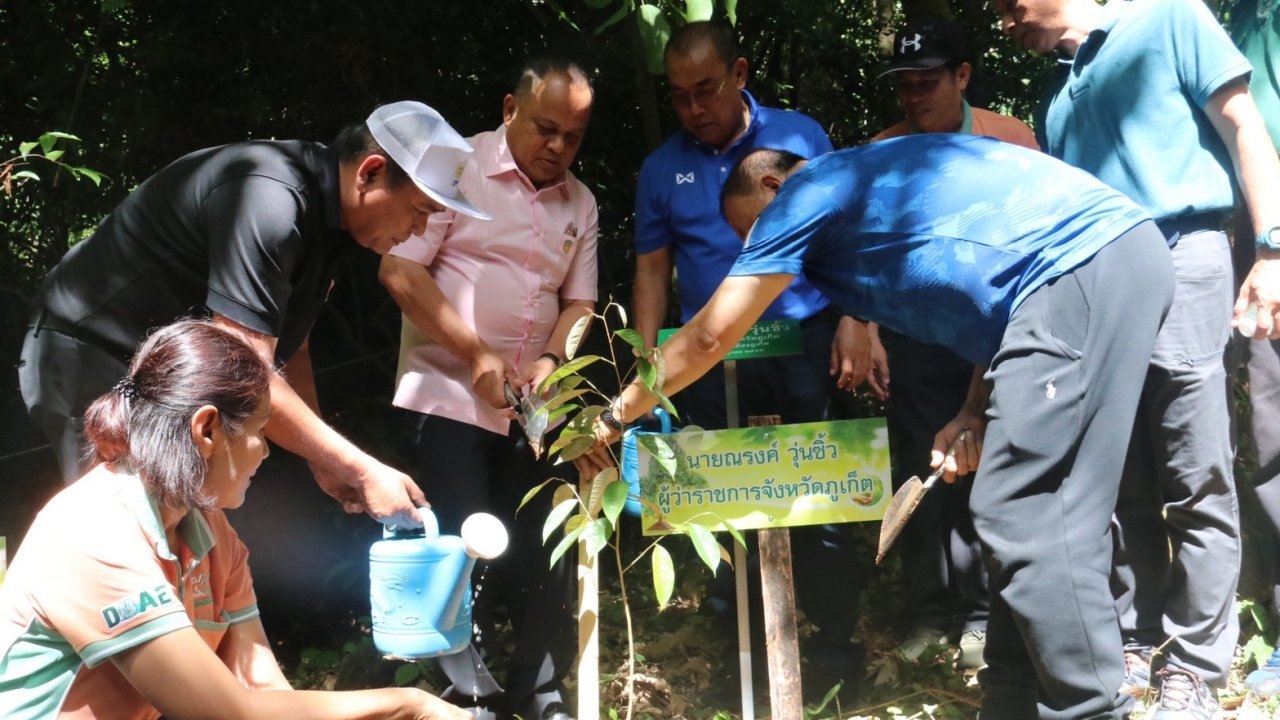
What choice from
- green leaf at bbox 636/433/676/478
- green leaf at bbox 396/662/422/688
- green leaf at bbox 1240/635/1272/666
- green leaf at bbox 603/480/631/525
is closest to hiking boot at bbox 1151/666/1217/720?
green leaf at bbox 1240/635/1272/666

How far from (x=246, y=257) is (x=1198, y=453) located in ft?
7.96

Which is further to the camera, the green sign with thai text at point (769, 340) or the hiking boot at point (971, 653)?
the hiking boot at point (971, 653)

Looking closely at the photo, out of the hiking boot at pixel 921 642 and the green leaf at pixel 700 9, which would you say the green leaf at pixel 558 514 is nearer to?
the green leaf at pixel 700 9

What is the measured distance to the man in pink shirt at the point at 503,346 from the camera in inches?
132

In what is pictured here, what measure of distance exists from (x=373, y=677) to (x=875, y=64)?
3.36 metres

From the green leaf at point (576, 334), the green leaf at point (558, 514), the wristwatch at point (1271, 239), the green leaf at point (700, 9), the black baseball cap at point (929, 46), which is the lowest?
the green leaf at point (558, 514)

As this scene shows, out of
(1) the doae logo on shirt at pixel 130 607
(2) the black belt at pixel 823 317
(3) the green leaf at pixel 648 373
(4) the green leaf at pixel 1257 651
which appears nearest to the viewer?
(1) the doae logo on shirt at pixel 130 607

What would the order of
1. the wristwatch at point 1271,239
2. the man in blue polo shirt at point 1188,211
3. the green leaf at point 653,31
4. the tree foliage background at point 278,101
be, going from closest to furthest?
1. the wristwatch at point 1271,239
2. the man in blue polo shirt at point 1188,211
3. the green leaf at point 653,31
4. the tree foliage background at point 278,101

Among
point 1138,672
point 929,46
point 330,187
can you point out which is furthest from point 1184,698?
A: point 330,187

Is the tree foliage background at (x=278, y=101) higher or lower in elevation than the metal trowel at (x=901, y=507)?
higher

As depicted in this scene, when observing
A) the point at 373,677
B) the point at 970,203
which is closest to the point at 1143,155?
the point at 970,203

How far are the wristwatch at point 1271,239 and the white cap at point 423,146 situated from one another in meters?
1.94

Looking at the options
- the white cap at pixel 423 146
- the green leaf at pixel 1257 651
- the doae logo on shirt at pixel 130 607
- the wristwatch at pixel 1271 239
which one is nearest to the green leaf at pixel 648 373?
the white cap at pixel 423 146

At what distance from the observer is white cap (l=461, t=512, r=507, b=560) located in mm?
2617
